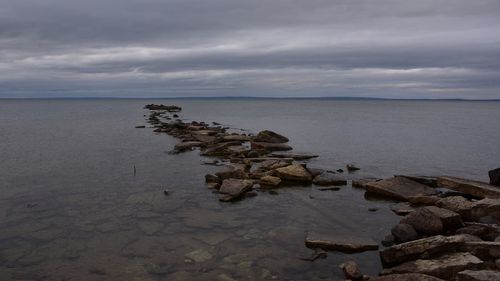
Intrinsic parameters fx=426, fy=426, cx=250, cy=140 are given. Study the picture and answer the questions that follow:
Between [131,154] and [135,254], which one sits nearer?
[135,254]

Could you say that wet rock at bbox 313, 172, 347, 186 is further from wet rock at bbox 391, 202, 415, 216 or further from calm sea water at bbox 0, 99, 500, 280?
wet rock at bbox 391, 202, 415, 216

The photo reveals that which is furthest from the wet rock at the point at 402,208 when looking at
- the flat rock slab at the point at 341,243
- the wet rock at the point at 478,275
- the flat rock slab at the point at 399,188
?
the wet rock at the point at 478,275

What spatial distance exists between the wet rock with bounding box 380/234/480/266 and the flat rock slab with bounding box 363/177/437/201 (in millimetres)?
8157

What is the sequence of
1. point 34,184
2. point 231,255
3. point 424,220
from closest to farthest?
point 231,255, point 424,220, point 34,184

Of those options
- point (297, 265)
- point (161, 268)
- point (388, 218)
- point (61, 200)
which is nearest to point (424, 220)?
point (388, 218)

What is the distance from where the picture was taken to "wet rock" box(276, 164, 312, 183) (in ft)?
76.4

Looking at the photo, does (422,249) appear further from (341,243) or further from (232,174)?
(232,174)

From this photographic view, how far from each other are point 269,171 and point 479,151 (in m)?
26.1

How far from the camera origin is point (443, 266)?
10344 millimetres

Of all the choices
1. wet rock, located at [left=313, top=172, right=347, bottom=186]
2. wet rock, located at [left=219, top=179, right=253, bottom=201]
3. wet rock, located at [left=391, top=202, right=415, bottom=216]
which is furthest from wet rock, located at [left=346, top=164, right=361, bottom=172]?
wet rock, located at [left=219, top=179, right=253, bottom=201]

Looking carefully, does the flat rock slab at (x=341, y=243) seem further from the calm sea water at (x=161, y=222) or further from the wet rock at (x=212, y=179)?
the wet rock at (x=212, y=179)

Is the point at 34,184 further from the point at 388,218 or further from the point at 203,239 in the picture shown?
the point at 388,218

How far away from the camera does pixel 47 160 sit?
102 feet

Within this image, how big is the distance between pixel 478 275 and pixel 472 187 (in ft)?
36.6
